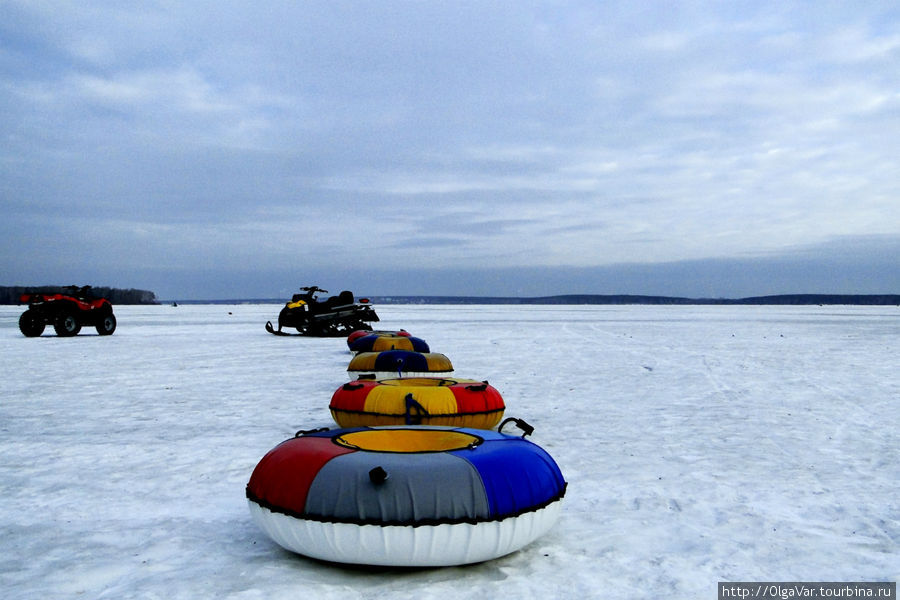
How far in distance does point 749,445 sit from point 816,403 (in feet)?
9.03

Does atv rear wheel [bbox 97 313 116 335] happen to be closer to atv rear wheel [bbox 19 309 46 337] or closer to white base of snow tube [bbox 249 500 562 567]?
atv rear wheel [bbox 19 309 46 337]

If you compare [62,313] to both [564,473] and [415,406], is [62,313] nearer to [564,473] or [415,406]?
[415,406]

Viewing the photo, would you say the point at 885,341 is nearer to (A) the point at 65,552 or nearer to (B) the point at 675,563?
(B) the point at 675,563

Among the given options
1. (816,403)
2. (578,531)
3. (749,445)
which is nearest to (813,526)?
(578,531)

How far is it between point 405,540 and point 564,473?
2.36m

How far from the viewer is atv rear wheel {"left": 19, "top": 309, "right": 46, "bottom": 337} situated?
63.3 feet

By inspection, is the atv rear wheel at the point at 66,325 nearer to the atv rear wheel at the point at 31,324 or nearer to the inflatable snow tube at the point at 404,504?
the atv rear wheel at the point at 31,324

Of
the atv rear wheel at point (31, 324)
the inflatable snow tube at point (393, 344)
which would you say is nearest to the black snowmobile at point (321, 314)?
the atv rear wheel at point (31, 324)

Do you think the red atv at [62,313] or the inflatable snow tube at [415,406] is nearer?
the inflatable snow tube at [415,406]

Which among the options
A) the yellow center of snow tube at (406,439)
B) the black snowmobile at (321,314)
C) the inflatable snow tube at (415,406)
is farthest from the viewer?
the black snowmobile at (321,314)

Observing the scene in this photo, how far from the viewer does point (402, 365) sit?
29.3ft

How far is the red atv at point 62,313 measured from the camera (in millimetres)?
19391

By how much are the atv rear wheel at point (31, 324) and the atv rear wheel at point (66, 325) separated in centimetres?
49

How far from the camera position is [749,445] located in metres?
6.23
